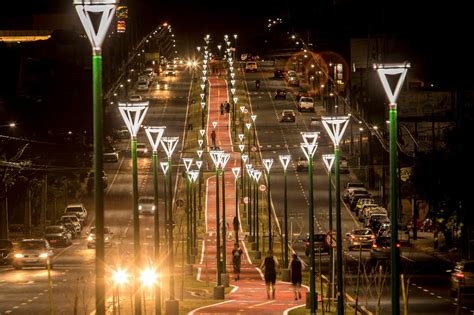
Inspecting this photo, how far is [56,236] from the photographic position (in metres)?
80.1

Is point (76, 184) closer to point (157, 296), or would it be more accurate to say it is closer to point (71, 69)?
point (71, 69)

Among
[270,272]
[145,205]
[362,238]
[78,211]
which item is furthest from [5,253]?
[78,211]

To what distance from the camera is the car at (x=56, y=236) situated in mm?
79938

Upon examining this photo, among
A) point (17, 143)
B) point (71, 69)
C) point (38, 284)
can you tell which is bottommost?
point (38, 284)

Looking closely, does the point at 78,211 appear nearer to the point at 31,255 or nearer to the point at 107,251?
the point at 107,251

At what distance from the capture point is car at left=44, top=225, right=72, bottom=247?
79938 mm

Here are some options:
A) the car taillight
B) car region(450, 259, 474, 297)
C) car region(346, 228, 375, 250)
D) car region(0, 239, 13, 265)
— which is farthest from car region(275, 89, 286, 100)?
the car taillight

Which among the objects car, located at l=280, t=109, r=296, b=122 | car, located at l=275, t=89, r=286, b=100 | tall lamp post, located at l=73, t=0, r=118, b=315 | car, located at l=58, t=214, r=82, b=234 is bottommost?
car, located at l=58, t=214, r=82, b=234

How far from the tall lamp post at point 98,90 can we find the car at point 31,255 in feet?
136

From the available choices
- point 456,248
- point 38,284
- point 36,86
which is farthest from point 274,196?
A: point 38,284

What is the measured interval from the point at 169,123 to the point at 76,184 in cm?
2445

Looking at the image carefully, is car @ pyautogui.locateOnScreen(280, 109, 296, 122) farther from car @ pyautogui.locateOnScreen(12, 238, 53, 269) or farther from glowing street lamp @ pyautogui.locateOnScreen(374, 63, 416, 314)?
glowing street lamp @ pyautogui.locateOnScreen(374, 63, 416, 314)

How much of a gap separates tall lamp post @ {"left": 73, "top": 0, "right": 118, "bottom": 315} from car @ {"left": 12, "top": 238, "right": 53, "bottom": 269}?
4152 centimetres

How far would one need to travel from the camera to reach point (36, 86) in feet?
423
